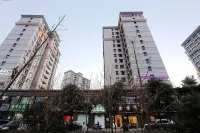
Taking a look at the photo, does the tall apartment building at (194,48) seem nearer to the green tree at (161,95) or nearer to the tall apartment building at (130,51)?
the tall apartment building at (130,51)

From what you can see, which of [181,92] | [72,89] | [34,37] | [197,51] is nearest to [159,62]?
[181,92]

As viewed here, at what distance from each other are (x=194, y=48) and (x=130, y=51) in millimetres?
37290

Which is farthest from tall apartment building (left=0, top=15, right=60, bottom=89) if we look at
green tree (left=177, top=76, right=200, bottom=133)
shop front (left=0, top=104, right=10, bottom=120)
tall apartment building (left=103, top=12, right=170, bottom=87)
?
green tree (left=177, top=76, right=200, bottom=133)

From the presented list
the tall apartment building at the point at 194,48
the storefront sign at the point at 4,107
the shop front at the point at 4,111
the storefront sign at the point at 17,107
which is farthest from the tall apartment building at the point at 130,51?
the tall apartment building at the point at 194,48

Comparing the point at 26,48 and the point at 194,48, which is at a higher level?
the point at 194,48

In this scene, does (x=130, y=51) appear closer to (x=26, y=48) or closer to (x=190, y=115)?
(x=190, y=115)

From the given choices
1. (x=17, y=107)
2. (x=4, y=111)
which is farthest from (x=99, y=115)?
(x=4, y=111)

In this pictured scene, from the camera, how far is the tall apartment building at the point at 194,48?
174 ft

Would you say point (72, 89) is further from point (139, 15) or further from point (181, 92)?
point (139, 15)

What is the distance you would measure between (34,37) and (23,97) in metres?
26.9

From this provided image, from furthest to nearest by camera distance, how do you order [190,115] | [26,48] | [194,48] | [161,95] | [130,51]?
1. [194,48]
2. [130,51]
3. [26,48]
4. [161,95]
5. [190,115]

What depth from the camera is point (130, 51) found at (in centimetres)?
3788

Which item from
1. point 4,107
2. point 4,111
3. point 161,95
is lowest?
point 4,111

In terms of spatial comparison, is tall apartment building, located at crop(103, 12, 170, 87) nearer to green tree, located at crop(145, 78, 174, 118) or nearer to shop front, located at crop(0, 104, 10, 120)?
green tree, located at crop(145, 78, 174, 118)
